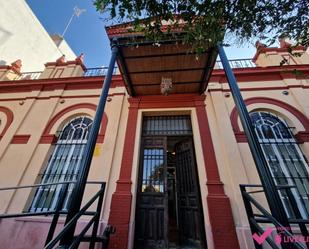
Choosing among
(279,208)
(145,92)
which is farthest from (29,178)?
(279,208)

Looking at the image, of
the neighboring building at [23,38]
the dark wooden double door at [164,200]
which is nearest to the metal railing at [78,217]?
the dark wooden double door at [164,200]

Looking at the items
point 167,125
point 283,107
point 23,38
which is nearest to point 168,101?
point 167,125

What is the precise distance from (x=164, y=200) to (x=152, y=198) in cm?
33

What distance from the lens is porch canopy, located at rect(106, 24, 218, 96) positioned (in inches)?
151

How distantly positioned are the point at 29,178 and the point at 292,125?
7.96 meters

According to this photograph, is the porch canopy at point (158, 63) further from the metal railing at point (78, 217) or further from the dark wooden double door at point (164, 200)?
Result: the metal railing at point (78, 217)

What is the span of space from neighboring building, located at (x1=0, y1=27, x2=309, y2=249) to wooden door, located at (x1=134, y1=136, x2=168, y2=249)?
0.03m

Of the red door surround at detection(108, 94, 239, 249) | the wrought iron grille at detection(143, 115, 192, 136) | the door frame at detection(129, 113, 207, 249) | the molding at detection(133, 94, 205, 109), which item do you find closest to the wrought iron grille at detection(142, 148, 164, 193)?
the door frame at detection(129, 113, 207, 249)

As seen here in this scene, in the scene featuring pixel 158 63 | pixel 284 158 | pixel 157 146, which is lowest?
pixel 284 158

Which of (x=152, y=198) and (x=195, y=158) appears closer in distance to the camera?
(x=152, y=198)

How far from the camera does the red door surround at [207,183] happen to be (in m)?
3.68

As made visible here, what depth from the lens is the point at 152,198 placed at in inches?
176

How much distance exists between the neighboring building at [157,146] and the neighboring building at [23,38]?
11.6ft

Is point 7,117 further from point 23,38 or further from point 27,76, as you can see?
point 23,38
